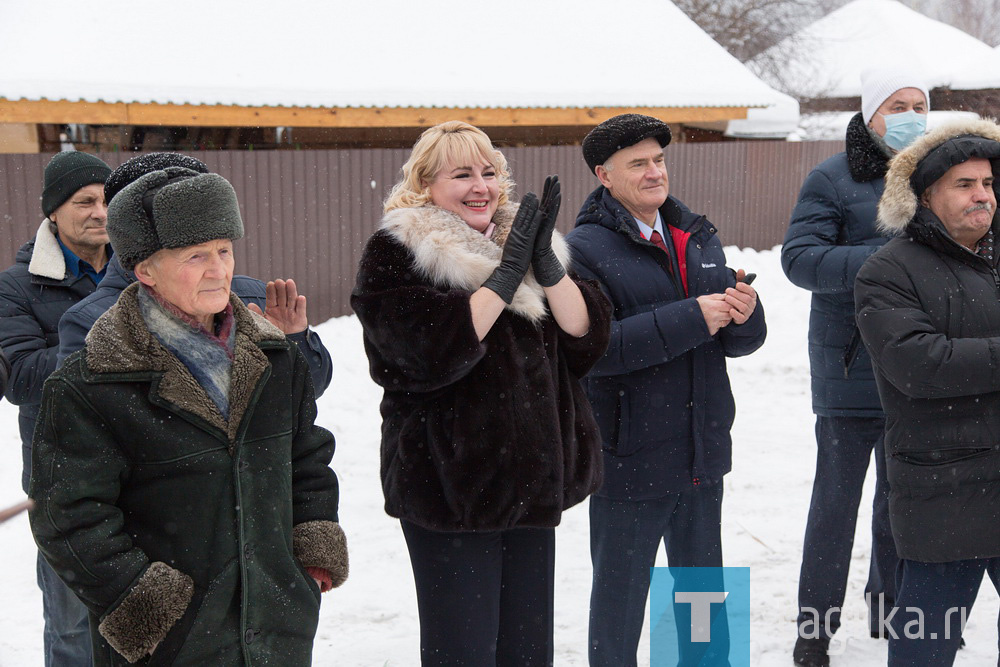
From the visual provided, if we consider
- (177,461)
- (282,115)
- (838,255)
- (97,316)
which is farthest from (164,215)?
(282,115)

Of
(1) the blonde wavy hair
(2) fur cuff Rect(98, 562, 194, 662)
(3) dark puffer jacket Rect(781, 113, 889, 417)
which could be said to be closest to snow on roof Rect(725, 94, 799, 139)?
(3) dark puffer jacket Rect(781, 113, 889, 417)

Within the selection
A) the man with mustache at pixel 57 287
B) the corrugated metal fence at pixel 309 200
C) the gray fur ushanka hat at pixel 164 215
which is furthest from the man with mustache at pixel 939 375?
the corrugated metal fence at pixel 309 200

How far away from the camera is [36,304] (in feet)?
10.6

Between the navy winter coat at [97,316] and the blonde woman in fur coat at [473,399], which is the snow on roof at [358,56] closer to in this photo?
the navy winter coat at [97,316]

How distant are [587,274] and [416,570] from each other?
1176 mm

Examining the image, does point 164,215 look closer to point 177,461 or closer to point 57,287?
point 177,461

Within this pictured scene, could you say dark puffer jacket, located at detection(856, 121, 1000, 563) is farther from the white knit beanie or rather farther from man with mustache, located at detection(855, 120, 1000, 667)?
the white knit beanie

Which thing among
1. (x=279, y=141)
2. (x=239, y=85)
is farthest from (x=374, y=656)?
(x=279, y=141)

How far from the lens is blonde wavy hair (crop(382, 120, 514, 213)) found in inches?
112

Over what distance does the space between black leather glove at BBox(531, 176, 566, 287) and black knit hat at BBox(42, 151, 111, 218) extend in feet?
5.27

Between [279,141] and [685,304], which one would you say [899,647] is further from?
[279,141]

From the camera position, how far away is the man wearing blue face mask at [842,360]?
3.74 metres

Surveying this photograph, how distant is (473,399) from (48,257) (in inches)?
65.5

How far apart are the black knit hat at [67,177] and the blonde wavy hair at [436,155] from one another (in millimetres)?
1125
